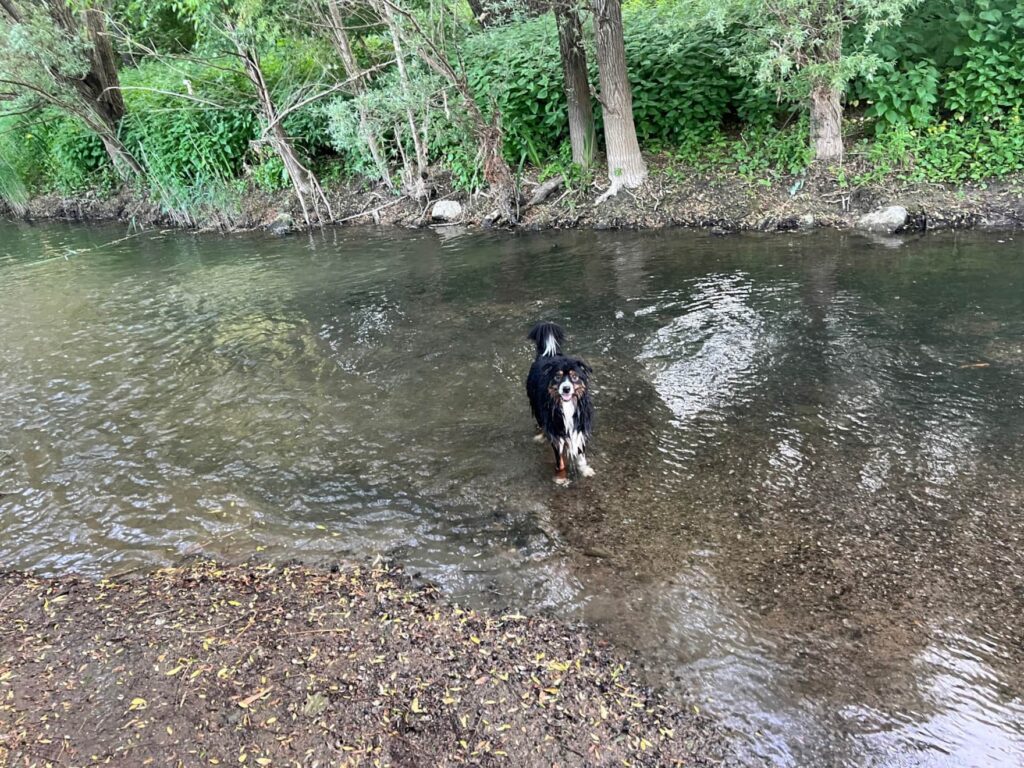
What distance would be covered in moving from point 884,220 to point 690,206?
339 cm

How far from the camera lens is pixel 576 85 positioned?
13.4 meters

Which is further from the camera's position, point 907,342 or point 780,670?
point 907,342

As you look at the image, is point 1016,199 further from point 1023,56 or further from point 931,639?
point 931,639

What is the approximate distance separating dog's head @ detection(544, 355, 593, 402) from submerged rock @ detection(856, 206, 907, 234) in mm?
8810

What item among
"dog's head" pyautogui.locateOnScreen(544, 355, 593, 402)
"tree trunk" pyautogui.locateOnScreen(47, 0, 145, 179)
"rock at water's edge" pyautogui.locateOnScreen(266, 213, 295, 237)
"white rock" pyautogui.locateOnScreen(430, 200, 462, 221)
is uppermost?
"tree trunk" pyautogui.locateOnScreen(47, 0, 145, 179)

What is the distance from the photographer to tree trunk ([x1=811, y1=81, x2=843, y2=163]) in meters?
11.6

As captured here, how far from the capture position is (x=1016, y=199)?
1060 centimetres

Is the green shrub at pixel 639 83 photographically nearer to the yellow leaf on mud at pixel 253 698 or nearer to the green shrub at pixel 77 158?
the green shrub at pixel 77 158

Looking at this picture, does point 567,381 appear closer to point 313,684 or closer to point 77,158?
point 313,684

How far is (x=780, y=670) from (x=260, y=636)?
2.81 m

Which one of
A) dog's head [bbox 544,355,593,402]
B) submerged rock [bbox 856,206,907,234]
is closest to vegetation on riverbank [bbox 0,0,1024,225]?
submerged rock [bbox 856,206,907,234]

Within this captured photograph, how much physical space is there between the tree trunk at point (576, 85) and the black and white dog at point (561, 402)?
9.45 meters

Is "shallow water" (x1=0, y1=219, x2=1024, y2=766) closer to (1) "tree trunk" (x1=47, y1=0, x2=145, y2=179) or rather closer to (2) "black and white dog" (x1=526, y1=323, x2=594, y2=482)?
(2) "black and white dog" (x1=526, y1=323, x2=594, y2=482)

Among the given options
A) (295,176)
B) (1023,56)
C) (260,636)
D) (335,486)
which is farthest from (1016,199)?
(295,176)
